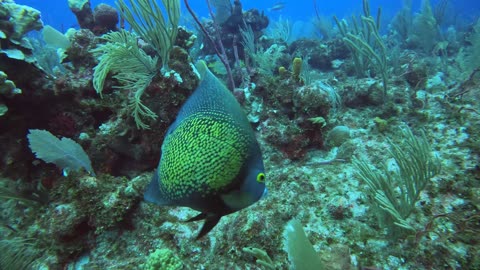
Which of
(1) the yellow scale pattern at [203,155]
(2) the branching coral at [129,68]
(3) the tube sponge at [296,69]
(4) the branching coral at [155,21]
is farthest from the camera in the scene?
(3) the tube sponge at [296,69]

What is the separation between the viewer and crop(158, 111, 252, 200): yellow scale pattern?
1103 millimetres

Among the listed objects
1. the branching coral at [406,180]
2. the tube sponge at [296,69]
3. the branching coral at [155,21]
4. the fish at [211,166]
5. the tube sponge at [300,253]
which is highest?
the tube sponge at [296,69]

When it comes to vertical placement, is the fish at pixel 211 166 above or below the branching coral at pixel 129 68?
below

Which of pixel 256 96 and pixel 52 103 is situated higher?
pixel 256 96

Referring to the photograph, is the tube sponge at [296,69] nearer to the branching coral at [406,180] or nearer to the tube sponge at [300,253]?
the branching coral at [406,180]

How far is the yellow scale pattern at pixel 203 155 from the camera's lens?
43.4 inches

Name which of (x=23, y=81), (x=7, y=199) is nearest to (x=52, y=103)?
(x=23, y=81)

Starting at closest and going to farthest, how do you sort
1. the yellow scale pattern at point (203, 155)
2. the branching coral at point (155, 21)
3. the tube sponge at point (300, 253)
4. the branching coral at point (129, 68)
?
the yellow scale pattern at point (203, 155) → the tube sponge at point (300, 253) → the branching coral at point (129, 68) → the branching coral at point (155, 21)

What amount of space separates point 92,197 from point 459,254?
3.89 metres

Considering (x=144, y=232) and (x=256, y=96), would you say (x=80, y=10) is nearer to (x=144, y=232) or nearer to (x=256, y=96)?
(x=256, y=96)

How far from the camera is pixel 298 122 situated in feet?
13.0

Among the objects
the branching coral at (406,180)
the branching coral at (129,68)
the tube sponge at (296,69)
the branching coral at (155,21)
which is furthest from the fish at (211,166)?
the tube sponge at (296,69)

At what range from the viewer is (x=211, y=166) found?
3.63 ft

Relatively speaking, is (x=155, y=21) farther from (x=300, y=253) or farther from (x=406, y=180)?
(x=406, y=180)
